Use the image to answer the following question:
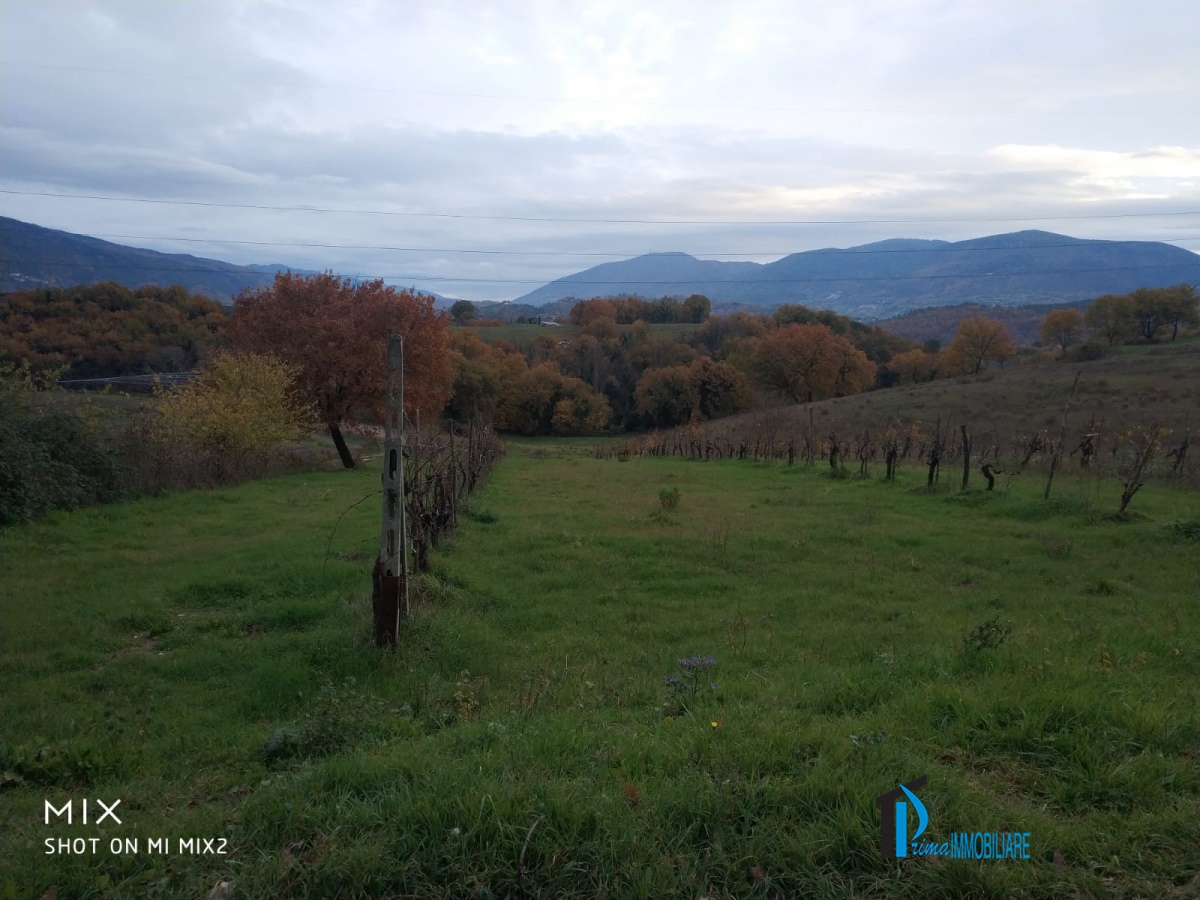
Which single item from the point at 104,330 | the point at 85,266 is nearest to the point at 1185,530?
the point at 85,266

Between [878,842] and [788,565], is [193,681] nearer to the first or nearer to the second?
[878,842]

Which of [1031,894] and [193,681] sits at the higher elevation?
[1031,894]

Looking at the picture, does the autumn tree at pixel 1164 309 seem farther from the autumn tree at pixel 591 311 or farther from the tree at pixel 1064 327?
the autumn tree at pixel 591 311

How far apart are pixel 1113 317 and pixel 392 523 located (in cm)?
7327

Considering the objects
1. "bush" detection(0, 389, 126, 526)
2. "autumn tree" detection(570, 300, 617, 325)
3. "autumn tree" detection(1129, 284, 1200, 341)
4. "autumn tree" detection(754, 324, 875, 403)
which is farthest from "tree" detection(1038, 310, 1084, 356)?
"bush" detection(0, 389, 126, 526)

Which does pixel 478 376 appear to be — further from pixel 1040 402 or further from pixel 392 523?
pixel 392 523

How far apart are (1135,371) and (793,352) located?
29529mm

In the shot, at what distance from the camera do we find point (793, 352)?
6712 centimetres

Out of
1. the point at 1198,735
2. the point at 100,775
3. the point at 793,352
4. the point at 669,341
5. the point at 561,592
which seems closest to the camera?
the point at 1198,735

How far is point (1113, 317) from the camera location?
202ft

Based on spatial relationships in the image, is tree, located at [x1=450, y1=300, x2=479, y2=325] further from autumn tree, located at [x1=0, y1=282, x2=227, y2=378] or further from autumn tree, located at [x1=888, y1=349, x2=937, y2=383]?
autumn tree, located at [x1=888, y1=349, x2=937, y2=383]

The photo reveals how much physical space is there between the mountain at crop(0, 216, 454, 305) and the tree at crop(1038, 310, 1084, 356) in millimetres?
61892

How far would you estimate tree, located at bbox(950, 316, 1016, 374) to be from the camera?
68.1m

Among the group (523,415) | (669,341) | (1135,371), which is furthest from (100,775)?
(669,341)
